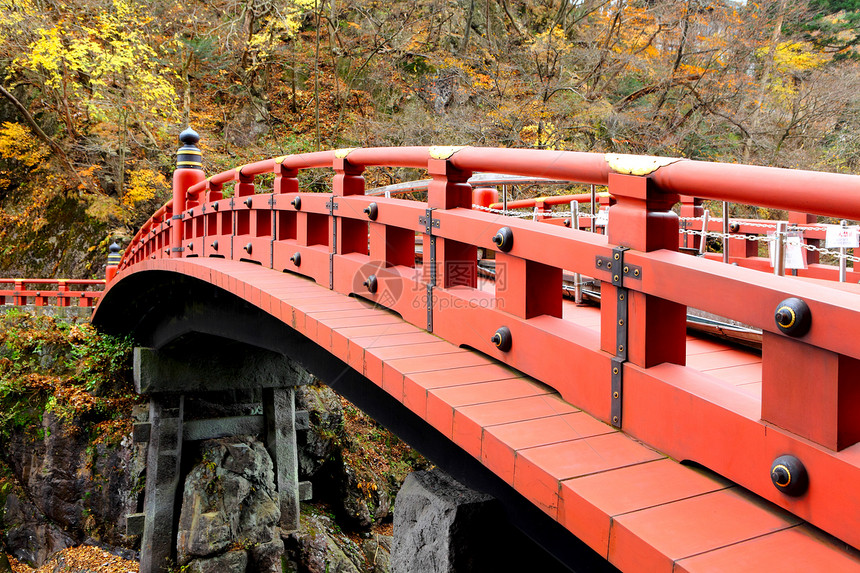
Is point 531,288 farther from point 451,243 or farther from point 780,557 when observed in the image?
point 780,557

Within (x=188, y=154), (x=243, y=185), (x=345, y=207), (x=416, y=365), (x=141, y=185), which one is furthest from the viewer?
(x=141, y=185)

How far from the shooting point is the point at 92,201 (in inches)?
691

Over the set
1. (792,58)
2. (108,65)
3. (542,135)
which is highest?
(792,58)

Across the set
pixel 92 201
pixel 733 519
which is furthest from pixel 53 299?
pixel 733 519

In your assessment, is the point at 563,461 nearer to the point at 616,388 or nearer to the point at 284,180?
the point at 616,388

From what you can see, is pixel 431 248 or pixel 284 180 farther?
pixel 284 180

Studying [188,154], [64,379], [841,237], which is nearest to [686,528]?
[841,237]

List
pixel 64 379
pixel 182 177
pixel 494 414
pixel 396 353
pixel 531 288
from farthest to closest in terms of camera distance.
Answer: pixel 64 379
pixel 182 177
pixel 396 353
pixel 531 288
pixel 494 414

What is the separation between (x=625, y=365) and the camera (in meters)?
2.47

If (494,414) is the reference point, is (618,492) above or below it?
below

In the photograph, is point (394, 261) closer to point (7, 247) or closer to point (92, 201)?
point (92, 201)

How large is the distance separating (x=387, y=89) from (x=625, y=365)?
770 inches

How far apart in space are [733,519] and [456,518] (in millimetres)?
1274

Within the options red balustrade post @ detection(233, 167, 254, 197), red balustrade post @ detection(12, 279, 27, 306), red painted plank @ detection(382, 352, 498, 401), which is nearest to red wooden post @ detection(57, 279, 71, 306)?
red balustrade post @ detection(12, 279, 27, 306)
